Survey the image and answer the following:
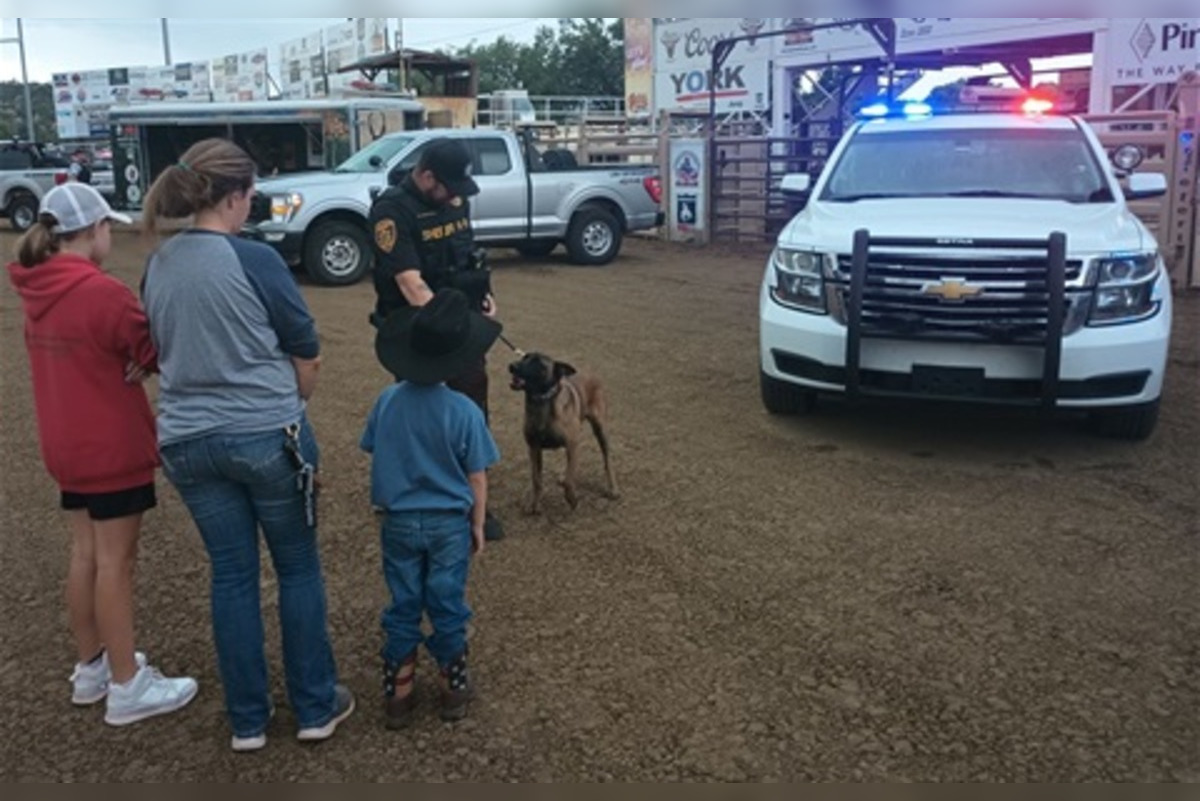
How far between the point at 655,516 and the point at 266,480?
Result: 8.01 feet

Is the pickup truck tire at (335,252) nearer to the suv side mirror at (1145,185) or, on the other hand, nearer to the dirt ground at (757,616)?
the dirt ground at (757,616)

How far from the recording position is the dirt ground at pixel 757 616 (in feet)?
10.4

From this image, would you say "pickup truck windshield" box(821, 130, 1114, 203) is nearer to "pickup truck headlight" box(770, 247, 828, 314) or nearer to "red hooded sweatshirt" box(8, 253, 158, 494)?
"pickup truck headlight" box(770, 247, 828, 314)

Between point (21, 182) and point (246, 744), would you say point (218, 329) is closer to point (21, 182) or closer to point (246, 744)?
point (246, 744)

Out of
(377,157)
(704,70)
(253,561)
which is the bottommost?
(253,561)

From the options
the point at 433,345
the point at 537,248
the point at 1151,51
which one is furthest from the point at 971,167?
the point at 1151,51

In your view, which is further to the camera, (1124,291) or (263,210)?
(263,210)

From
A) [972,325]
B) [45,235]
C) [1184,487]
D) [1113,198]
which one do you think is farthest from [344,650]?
[1113,198]

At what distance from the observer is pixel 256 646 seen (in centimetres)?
317

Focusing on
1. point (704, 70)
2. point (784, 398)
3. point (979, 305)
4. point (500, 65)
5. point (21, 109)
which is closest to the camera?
point (979, 305)

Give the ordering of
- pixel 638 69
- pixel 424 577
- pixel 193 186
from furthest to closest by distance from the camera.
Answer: pixel 638 69 < pixel 424 577 < pixel 193 186

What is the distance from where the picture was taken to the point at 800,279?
6.05 meters

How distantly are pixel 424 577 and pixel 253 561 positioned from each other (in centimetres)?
50

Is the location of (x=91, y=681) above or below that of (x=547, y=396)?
below
